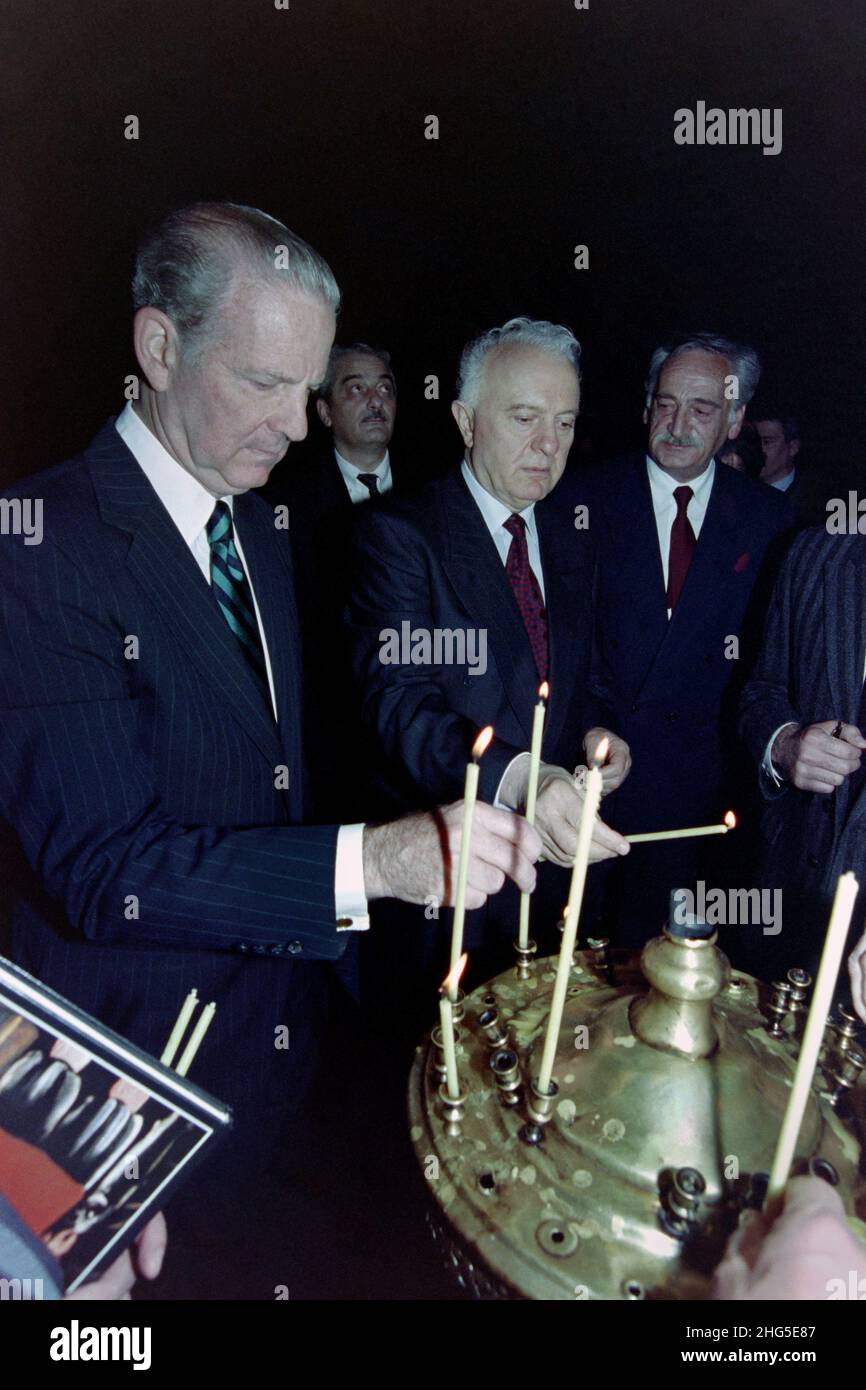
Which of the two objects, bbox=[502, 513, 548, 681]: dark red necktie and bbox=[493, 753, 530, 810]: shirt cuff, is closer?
bbox=[493, 753, 530, 810]: shirt cuff

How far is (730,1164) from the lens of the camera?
889mm

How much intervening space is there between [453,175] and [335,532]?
1.92 metres

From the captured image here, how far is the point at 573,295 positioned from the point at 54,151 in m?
3.18

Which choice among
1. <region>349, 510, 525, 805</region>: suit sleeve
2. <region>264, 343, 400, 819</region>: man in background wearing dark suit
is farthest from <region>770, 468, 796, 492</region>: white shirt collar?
<region>349, 510, 525, 805</region>: suit sleeve

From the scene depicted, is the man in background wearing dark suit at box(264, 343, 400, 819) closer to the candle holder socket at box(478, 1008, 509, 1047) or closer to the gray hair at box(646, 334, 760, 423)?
the gray hair at box(646, 334, 760, 423)

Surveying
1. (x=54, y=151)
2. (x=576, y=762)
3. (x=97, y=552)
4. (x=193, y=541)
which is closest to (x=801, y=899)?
(x=576, y=762)

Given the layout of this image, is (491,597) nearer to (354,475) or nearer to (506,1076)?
(506,1076)

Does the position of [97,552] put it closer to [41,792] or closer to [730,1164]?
[41,792]

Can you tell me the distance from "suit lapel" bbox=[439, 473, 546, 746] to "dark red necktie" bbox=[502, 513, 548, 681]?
8 cm

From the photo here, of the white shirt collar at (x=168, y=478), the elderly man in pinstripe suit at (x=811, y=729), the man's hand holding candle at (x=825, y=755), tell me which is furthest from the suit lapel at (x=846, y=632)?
the white shirt collar at (x=168, y=478)

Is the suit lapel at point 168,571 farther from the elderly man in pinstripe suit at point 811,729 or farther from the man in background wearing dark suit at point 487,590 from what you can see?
the elderly man in pinstripe suit at point 811,729

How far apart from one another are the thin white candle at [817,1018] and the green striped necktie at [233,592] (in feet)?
4.47

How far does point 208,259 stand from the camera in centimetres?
153

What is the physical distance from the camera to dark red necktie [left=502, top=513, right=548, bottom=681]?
104 inches
